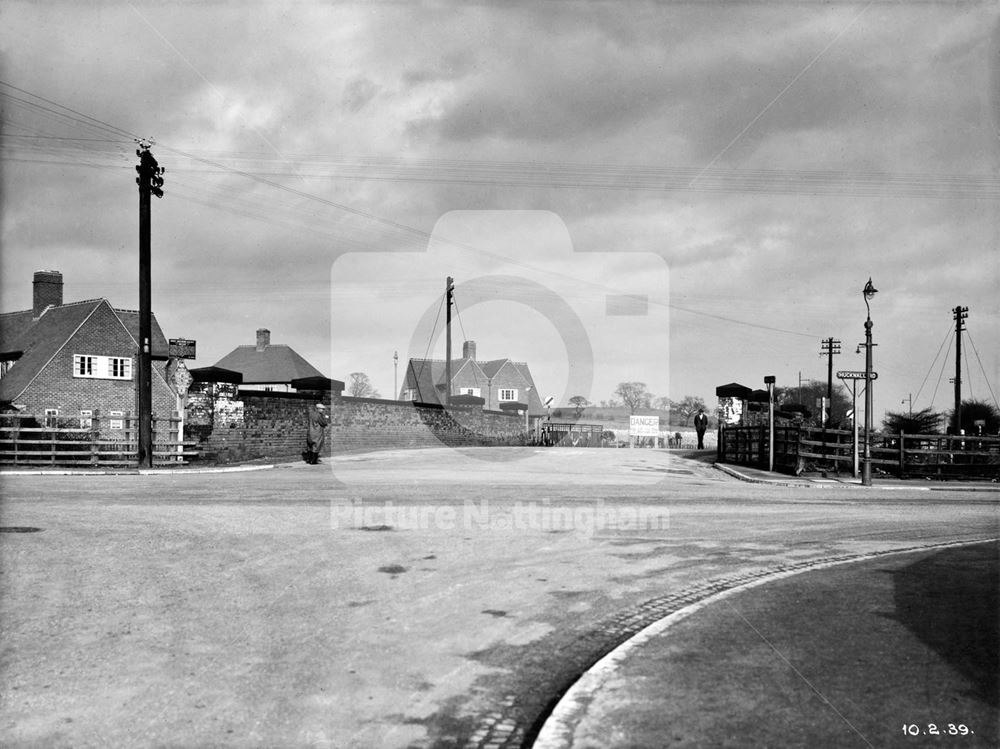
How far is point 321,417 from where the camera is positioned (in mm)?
24469

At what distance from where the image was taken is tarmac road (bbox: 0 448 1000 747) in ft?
13.6

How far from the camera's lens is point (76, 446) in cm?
2389

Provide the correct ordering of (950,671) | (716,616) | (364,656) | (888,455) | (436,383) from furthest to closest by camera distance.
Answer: (436,383) → (888,455) → (716,616) → (364,656) → (950,671)

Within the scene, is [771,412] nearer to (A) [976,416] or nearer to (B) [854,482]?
(B) [854,482]

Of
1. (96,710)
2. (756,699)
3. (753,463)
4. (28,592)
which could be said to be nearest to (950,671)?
(756,699)

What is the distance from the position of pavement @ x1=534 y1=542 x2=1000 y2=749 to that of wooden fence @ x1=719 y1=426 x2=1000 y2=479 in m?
16.6

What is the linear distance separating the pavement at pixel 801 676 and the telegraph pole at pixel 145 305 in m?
19.9

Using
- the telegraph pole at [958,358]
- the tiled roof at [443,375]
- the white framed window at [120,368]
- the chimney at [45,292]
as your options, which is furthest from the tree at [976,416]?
the chimney at [45,292]

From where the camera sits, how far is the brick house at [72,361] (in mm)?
44000

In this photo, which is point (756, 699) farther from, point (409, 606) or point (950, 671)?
point (409, 606)

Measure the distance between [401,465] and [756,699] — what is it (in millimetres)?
20534

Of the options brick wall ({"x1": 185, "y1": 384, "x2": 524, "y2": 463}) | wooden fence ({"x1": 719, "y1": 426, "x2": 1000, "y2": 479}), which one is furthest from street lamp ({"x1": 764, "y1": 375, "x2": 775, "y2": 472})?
brick wall ({"x1": 185, "y1": 384, "x2": 524, "y2": 463})

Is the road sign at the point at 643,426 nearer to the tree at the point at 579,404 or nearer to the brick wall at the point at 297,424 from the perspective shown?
the brick wall at the point at 297,424

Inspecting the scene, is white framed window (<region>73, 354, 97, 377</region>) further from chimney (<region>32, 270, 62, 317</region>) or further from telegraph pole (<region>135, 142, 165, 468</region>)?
telegraph pole (<region>135, 142, 165, 468</region>)
